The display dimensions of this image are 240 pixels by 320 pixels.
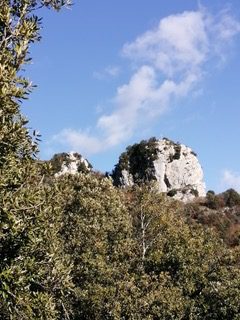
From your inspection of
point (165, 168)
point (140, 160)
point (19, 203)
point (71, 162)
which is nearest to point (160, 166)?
point (165, 168)

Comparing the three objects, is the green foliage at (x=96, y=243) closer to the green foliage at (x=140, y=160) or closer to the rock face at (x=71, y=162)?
the rock face at (x=71, y=162)

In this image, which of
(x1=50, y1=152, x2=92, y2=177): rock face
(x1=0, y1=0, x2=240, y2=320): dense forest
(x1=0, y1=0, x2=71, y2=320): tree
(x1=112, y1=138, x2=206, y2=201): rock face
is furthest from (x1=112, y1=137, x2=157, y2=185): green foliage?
(x1=0, y1=0, x2=71, y2=320): tree

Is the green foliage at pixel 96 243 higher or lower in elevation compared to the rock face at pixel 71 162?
lower

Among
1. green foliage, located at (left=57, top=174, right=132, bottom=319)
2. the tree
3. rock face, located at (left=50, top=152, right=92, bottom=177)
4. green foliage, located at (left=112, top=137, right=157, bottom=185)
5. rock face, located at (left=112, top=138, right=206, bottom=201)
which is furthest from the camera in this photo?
green foliage, located at (left=112, top=137, right=157, bottom=185)

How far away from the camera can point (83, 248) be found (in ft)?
132

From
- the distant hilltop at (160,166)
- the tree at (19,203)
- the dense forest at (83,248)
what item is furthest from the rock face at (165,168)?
the tree at (19,203)

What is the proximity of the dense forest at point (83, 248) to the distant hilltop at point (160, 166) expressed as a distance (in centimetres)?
7629

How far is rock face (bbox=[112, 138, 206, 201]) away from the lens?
133000 mm

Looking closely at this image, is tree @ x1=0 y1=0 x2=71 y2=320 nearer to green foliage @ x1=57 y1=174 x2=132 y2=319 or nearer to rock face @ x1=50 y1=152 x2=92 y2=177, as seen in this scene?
green foliage @ x1=57 y1=174 x2=132 y2=319

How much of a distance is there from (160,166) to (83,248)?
310ft

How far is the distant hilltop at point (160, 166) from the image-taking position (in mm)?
133000

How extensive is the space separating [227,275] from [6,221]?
28.8 m

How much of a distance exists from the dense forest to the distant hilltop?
250ft

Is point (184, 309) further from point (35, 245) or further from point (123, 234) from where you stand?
point (35, 245)
